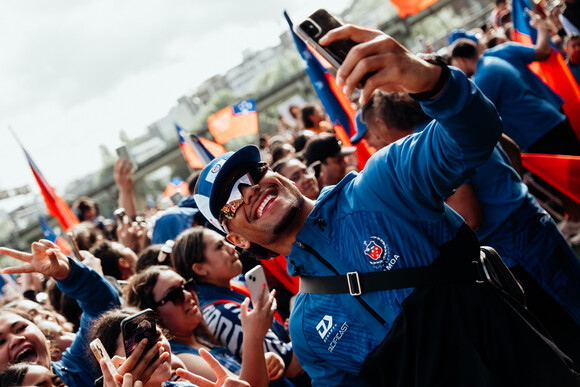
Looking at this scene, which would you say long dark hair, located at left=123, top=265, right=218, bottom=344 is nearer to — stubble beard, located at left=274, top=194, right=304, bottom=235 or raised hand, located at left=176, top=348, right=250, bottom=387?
raised hand, located at left=176, top=348, right=250, bottom=387

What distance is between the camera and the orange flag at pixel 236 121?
322 inches

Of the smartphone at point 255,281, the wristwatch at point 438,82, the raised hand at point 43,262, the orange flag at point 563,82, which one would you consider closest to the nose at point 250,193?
the smartphone at point 255,281

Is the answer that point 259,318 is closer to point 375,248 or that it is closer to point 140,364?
point 140,364

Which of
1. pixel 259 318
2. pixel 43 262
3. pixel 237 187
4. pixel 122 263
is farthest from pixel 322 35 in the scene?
pixel 122 263

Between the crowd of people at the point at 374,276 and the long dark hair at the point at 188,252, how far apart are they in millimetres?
14

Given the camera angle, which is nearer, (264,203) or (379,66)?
(379,66)

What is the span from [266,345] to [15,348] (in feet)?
4.48

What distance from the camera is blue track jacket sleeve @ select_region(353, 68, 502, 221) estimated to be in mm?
1443

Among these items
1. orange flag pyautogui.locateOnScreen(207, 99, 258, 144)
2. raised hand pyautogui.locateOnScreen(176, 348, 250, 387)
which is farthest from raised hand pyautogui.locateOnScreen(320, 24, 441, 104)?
orange flag pyautogui.locateOnScreen(207, 99, 258, 144)

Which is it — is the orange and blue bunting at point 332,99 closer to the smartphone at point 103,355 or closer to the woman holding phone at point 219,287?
the woman holding phone at point 219,287

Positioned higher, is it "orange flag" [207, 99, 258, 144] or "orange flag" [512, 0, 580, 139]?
"orange flag" [207, 99, 258, 144]

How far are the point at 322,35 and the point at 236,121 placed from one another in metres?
6.97

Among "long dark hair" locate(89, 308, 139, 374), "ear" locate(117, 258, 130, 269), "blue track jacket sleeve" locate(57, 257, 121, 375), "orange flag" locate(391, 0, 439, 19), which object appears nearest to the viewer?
"long dark hair" locate(89, 308, 139, 374)

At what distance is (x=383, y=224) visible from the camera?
177cm
